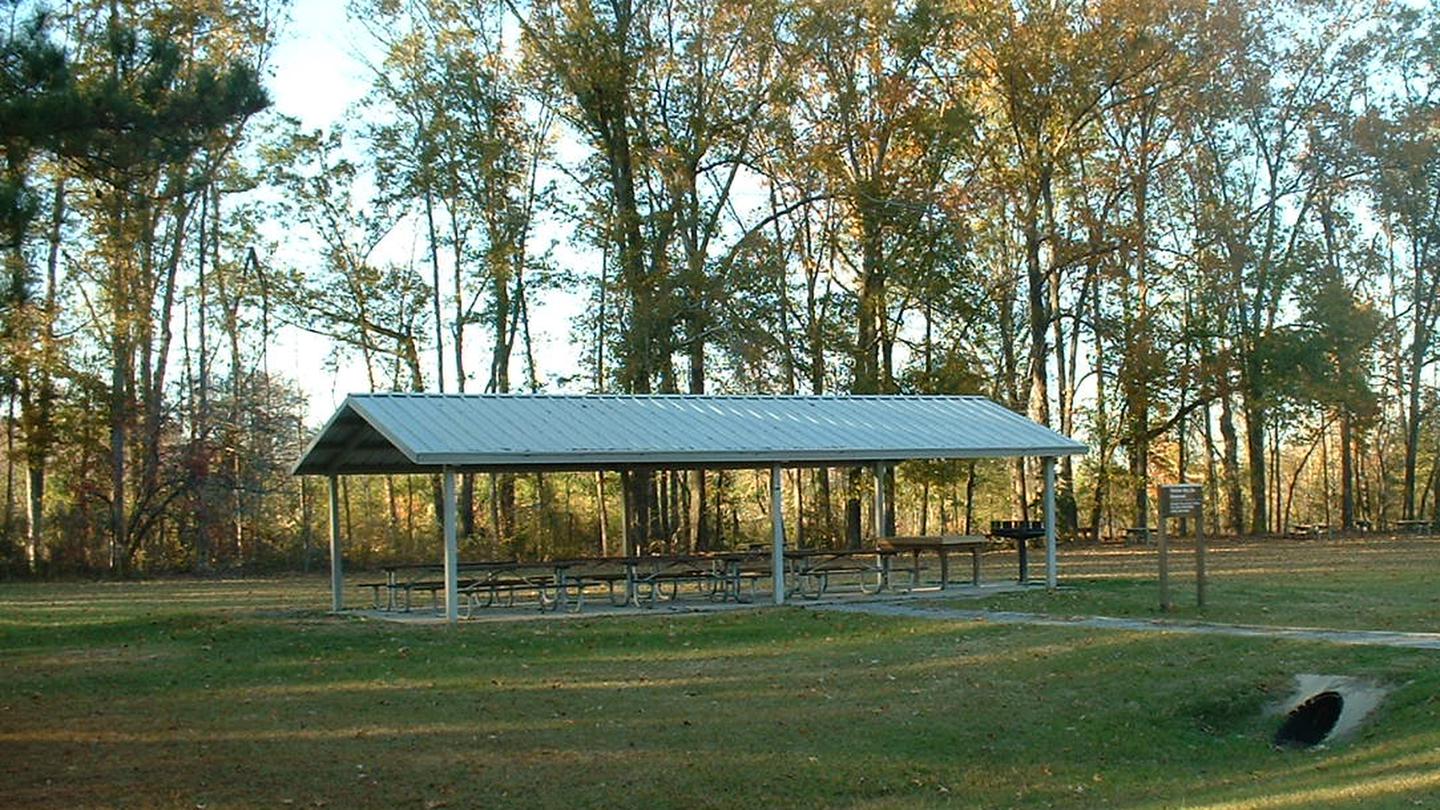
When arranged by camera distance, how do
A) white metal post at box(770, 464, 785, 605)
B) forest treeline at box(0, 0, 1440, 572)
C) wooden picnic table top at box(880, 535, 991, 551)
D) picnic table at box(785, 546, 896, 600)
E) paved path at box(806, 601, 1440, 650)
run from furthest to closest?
forest treeline at box(0, 0, 1440, 572) < picnic table at box(785, 546, 896, 600) < wooden picnic table top at box(880, 535, 991, 551) < white metal post at box(770, 464, 785, 605) < paved path at box(806, 601, 1440, 650)

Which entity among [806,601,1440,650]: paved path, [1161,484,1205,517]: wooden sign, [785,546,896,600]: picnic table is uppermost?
[1161,484,1205,517]: wooden sign

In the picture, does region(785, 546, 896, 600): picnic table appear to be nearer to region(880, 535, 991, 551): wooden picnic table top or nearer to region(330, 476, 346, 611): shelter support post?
region(880, 535, 991, 551): wooden picnic table top

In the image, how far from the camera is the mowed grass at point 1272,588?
614 inches

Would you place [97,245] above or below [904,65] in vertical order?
below

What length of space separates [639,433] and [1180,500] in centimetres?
645

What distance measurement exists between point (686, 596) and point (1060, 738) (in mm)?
10962

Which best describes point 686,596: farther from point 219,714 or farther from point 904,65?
point 904,65

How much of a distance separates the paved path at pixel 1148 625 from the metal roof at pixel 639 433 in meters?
2.04

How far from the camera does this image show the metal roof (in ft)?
55.9

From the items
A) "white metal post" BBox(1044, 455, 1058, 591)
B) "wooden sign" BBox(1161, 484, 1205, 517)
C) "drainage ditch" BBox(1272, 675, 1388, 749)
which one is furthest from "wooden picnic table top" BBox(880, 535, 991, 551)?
"drainage ditch" BBox(1272, 675, 1388, 749)

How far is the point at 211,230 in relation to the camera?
3459 centimetres

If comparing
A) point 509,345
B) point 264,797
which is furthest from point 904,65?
point 264,797

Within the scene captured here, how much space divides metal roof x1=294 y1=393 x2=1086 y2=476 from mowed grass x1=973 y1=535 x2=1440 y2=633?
233 centimetres

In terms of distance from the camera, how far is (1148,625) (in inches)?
585
